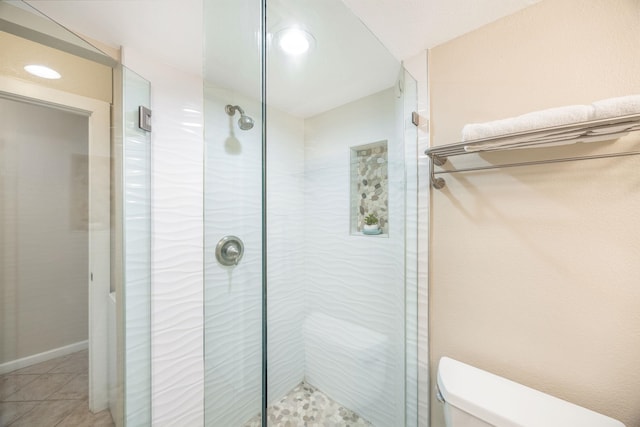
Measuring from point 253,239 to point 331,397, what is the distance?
3.04ft

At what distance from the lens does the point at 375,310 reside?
1174 millimetres

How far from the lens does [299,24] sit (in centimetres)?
86

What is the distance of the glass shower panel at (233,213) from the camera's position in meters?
0.80

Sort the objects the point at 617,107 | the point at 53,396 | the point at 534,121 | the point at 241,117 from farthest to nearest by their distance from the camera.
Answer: the point at 53,396 < the point at 241,117 < the point at 534,121 < the point at 617,107

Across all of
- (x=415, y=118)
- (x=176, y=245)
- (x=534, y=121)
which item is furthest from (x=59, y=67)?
(x=534, y=121)

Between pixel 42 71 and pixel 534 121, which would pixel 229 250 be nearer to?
pixel 42 71

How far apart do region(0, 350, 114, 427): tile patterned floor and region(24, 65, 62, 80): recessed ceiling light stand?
1410 millimetres

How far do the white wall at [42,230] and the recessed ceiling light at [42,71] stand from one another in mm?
175

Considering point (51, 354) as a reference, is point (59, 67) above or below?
above

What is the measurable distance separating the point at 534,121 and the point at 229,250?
46.8 inches

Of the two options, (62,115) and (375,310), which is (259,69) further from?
(375,310)

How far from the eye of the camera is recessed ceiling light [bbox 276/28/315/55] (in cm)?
84

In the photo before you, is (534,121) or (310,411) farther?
(310,411)

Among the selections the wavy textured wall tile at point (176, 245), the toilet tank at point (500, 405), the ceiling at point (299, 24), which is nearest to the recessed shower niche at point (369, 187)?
the ceiling at point (299, 24)
